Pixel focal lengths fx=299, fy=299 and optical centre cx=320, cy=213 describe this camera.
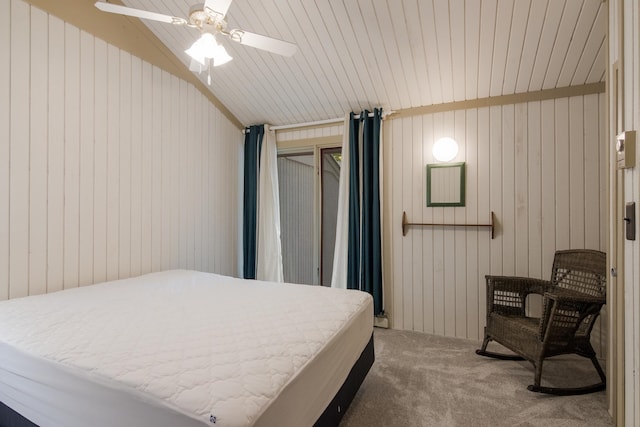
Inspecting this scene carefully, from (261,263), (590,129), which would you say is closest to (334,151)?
(261,263)

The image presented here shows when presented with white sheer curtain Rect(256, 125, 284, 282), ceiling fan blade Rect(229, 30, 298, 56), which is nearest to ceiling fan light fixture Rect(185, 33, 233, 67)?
ceiling fan blade Rect(229, 30, 298, 56)

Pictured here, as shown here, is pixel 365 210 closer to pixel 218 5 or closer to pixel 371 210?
pixel 371 210

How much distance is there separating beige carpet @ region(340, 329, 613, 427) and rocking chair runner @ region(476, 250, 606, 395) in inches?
4.6

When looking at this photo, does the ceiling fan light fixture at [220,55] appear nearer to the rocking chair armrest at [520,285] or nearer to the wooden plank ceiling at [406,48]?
the wooden plank ceiling at [406,48]

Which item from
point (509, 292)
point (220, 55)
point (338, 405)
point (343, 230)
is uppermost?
point (220, 55)

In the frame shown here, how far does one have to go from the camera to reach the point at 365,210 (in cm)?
327

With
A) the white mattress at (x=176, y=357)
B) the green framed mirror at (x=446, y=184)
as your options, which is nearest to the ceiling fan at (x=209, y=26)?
the white mattress at (x=176, y=357)

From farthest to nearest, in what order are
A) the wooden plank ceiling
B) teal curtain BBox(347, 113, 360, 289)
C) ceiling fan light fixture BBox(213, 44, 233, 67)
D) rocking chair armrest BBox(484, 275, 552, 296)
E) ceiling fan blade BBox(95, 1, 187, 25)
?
teal curtain BBox(347, 113, 360, 289) < rocking chair armrest BBox(484, 275, 552, 296) < the wooden plank ceiling < ceiling fan light fixture BBox(213, 44, 233, 67) < ceiling fan blade BBox(95, 1, 187, 25)

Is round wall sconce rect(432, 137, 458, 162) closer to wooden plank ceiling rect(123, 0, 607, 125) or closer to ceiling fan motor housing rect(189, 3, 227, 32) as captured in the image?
wooden plank ceiling rect(123, 0, 607, 125)

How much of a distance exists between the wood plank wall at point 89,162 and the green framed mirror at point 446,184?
2.50 m

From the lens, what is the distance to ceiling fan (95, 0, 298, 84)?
66.6 inches

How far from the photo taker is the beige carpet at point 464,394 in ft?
5.78

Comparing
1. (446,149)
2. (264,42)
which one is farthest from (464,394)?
(264,42)

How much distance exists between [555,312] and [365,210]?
1807 millimetres
